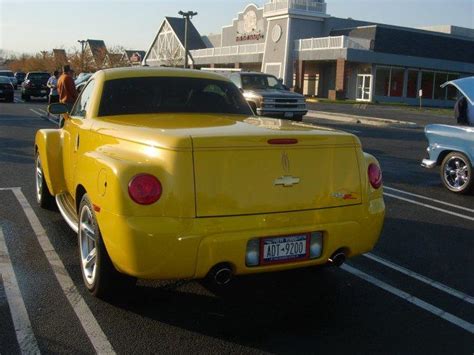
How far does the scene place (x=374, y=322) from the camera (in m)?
3.97

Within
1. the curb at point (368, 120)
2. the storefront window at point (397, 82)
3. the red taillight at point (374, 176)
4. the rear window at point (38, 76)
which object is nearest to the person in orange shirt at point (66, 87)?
the red taillight at point (374, 176)

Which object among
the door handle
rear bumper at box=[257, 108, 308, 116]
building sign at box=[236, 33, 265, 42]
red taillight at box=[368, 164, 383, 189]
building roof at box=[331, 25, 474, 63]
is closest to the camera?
red taillight at box=[368, 164, 383, 189]

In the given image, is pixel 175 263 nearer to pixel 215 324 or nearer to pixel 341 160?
pixel 215 324

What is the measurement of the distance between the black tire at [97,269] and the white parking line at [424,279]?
2.41 m

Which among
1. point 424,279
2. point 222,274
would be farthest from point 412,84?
point 222,274

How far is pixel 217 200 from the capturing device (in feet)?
12.0

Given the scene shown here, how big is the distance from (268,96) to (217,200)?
621 inches

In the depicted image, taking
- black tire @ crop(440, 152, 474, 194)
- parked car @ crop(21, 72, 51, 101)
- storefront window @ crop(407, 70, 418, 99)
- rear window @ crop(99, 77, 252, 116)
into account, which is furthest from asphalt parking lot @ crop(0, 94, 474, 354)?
storefront window @ crop(407, 70, 418, 99)

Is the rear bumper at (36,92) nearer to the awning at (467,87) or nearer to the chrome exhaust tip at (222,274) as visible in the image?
the awning at (467,87)

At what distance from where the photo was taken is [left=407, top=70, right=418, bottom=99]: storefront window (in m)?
50.3

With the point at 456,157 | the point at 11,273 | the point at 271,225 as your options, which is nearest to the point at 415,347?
the point at 271,225

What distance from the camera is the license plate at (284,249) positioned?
3.79 metres

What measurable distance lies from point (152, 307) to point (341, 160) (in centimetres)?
176

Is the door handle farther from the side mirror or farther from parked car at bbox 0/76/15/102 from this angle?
parked car at bbox 0/76/15/102
